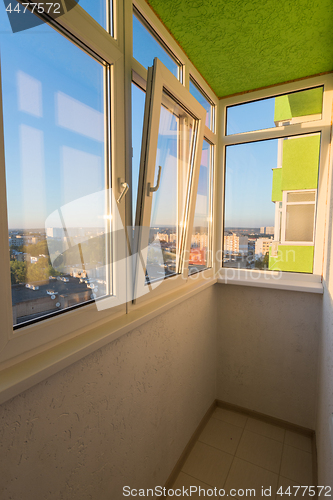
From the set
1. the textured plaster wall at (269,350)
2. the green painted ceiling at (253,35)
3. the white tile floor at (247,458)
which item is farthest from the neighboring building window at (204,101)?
the white tile floor at (247,458)

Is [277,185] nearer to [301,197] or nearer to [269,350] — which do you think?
[301,197]

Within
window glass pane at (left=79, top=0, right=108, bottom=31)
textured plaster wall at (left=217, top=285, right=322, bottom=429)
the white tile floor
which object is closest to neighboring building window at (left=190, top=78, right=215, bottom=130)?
window glass pane at (left=79, top=0, right=108, bottom=31)

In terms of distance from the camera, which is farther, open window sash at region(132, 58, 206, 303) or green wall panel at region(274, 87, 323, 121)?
green wall panel at region(274, 87, 323, 121)

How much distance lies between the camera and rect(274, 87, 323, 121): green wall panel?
2152mm

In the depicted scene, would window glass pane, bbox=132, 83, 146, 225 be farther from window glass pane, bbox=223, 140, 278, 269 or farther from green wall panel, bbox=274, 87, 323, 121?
green wall panel, bbox=274, 87, 323, 121

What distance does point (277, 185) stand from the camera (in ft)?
7.56

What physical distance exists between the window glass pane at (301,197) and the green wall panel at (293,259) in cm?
41

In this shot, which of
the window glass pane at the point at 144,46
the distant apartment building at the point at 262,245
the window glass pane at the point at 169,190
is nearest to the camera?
the window glass pane at the point at 144,46

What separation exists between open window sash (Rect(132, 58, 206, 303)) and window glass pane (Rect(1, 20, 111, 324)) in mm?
210

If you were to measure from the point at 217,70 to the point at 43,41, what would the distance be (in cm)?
155

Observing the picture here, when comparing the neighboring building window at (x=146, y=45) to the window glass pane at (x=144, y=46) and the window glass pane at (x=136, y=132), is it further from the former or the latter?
the window glass pane at (x=136, y=132)

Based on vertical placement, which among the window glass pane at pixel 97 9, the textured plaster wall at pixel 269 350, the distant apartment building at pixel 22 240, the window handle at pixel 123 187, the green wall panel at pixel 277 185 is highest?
the window glass pane at pixel 97 9

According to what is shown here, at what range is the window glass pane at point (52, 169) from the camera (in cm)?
82

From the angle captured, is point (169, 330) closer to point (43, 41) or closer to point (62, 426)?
point (62, 426)
